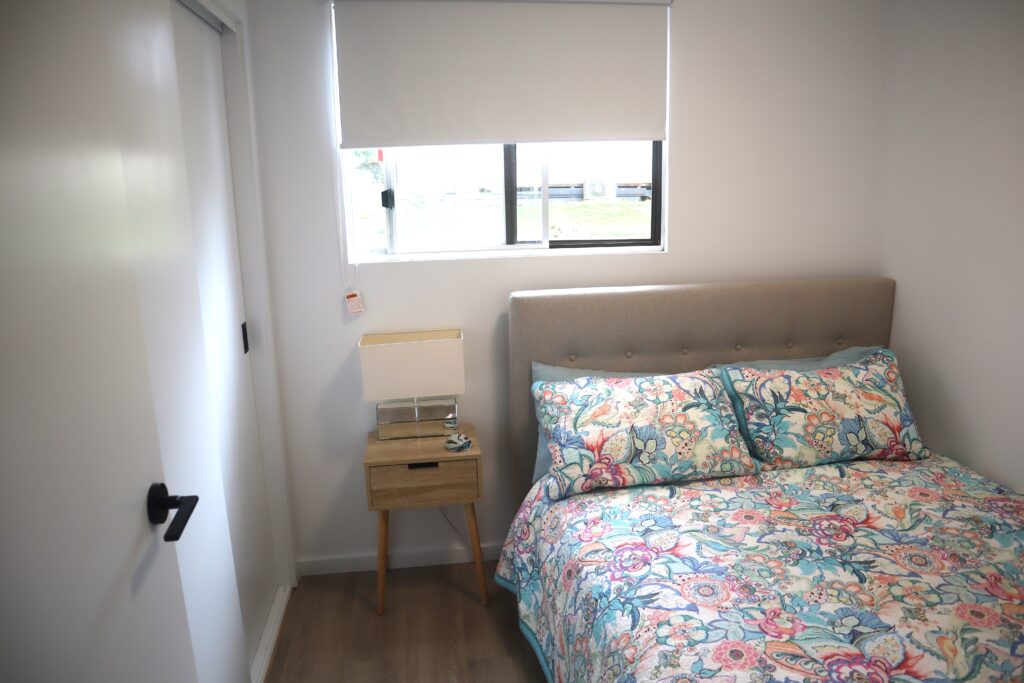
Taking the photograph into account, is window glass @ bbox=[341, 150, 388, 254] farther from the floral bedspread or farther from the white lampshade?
the floral bedspread

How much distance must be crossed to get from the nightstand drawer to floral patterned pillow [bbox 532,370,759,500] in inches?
14.4

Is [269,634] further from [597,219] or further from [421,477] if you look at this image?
[597,219]

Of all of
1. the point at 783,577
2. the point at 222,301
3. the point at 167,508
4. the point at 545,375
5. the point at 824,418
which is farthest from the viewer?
the point at 545,375

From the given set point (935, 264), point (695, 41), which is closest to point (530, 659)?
point (935, 264)

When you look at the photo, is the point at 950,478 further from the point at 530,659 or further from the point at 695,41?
the point at 695,41

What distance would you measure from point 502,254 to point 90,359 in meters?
1.87

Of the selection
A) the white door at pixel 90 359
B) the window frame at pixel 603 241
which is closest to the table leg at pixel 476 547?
the window frame at pixel 603 241

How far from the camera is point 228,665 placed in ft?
5.62

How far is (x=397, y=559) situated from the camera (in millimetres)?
2980

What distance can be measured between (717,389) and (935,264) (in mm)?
990

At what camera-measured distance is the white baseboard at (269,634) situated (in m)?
2.33

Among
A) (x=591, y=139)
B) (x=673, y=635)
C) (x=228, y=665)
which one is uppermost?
(x=591, y=139)

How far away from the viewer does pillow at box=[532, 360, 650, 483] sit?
2533 millimetres

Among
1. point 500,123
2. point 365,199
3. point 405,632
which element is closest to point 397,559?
point 405,632
